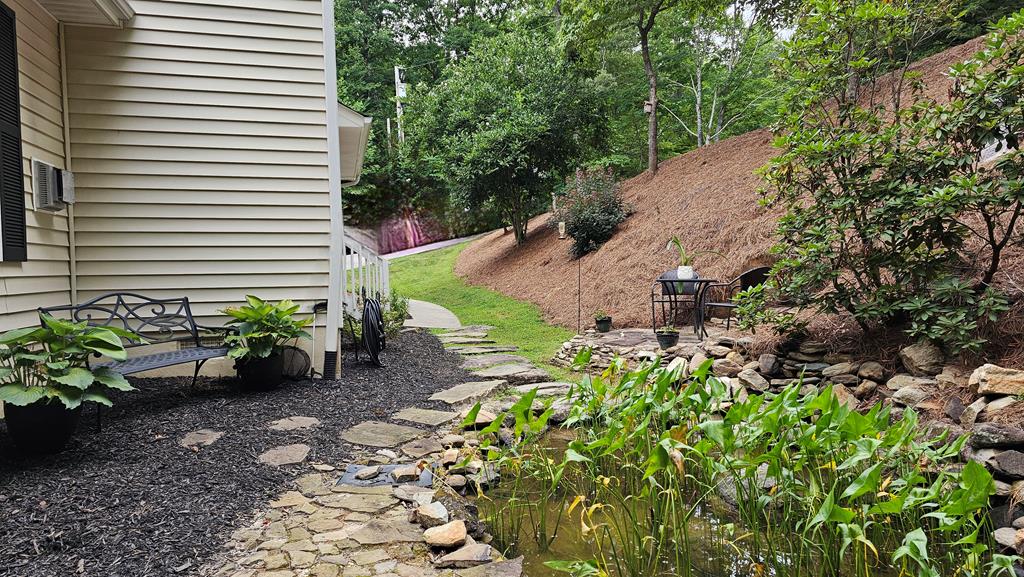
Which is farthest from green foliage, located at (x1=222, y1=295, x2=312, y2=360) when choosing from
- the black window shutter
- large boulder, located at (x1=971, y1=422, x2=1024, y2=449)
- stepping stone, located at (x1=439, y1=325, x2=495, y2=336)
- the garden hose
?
large boulder, located at (x1=971, y1=422, x2=1024, y2=449)

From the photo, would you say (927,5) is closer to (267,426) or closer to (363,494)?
(363,494)

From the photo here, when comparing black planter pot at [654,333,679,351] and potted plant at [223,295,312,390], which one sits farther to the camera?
black planter pot at [654,333,679,351]

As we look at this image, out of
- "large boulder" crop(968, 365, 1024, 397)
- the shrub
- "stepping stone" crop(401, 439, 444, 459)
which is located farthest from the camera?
the shrub

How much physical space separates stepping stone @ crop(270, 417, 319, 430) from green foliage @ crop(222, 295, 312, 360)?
67 cm

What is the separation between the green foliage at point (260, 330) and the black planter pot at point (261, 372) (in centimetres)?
5

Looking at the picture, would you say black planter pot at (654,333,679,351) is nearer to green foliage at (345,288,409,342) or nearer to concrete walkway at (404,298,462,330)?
green foliage at (345,288,409,342)

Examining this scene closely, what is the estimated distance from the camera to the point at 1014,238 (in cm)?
333

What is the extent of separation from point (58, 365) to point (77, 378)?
0.36ft

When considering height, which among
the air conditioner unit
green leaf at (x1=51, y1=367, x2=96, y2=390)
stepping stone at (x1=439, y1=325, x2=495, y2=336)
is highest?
the air conditioner unit

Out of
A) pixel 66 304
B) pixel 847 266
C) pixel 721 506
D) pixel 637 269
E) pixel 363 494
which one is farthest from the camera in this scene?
pixel 637 269

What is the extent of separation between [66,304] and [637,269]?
6.69m

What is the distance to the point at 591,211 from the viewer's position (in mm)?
→ 10273

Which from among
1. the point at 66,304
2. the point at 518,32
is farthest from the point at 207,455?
the point at 518,32

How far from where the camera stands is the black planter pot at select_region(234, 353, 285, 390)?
3953mm
